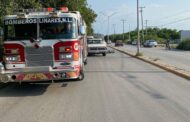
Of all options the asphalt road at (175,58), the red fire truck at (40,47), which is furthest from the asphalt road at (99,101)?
the asphalt road at (175,58)

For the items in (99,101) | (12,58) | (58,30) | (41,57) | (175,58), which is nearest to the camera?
(99,101)

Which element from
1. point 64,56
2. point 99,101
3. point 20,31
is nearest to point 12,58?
point 20,31

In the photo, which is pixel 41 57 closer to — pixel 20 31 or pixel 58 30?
pixel 58 30

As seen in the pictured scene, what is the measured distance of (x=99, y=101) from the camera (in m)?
11.3

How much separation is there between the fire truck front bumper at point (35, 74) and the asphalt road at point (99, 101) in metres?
0.48

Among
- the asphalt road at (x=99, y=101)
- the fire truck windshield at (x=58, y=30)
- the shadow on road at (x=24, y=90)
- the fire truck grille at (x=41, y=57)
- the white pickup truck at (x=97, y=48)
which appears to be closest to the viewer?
the asphalt road at (x=99, y=101)

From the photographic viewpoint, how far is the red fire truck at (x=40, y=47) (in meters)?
13.1

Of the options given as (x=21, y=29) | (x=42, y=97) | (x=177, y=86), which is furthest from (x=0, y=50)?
(x=177, y=86)

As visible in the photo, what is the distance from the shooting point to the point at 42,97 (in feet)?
40.8

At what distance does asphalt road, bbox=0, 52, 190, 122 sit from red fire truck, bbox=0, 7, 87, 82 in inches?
26.1

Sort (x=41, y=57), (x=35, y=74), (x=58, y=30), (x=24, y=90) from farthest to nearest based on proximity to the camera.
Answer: (x=24, y=90)
(x=58, y=30)
(x=41, y=57)
(x=35, y=74)

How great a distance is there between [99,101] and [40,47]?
3154 mm

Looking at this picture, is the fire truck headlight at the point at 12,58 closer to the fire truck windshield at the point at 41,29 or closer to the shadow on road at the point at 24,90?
the fire truck windshield at the point at 41,29

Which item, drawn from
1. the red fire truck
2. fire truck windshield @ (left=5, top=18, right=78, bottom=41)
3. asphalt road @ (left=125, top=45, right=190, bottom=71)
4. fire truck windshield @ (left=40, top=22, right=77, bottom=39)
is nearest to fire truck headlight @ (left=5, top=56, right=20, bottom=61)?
the red fire truck
